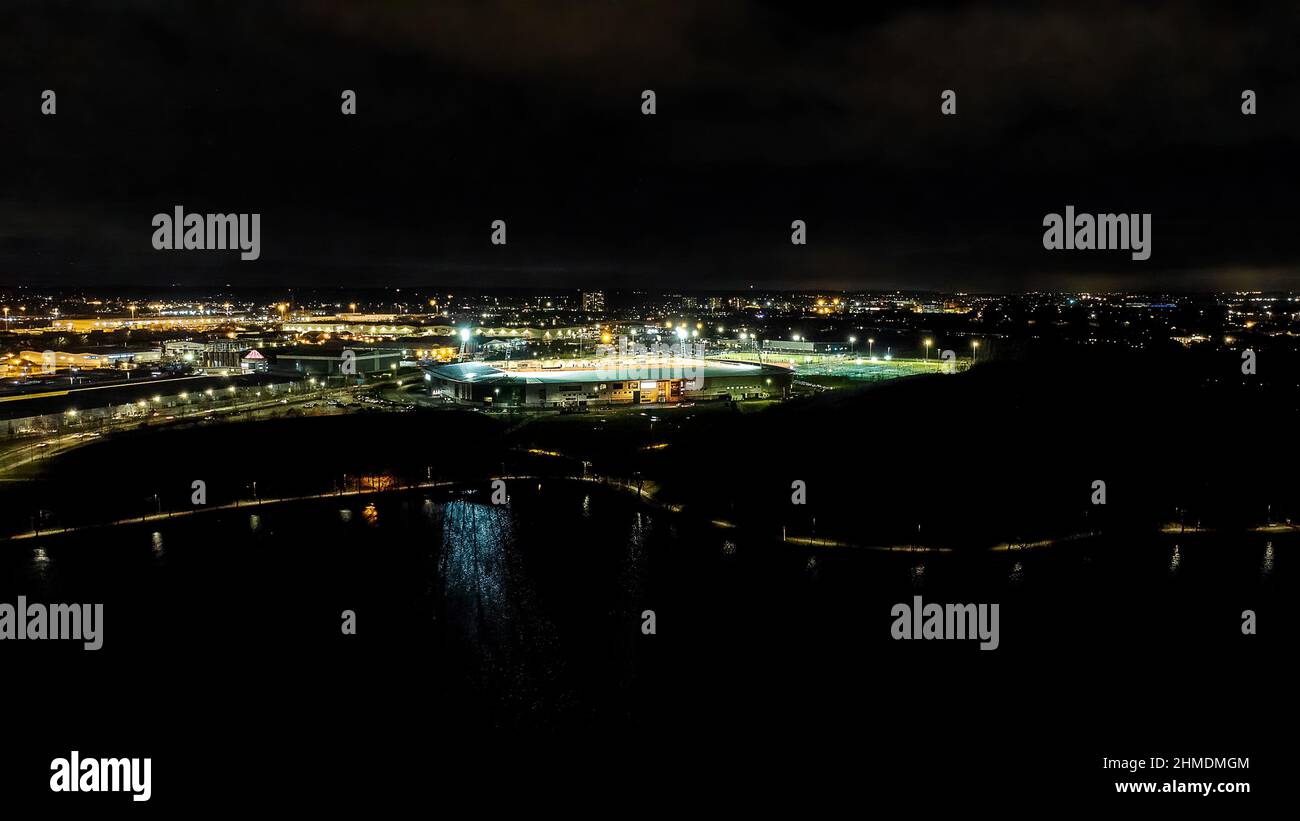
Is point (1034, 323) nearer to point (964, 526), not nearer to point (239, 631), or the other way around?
point (964, 526)
